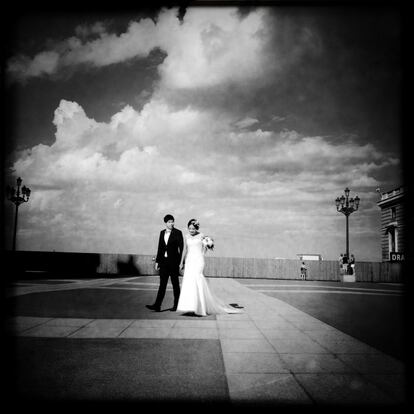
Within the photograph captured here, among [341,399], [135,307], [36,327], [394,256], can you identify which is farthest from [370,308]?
[394,256]

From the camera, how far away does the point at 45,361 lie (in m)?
4.53

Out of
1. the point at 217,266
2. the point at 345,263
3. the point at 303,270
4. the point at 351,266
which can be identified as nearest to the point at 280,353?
the point at 345,263

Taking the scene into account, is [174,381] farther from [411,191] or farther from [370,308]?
[370,308]

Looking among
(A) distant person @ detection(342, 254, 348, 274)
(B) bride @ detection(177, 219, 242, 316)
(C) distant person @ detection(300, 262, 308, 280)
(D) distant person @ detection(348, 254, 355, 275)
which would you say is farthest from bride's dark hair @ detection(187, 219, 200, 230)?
(C) distant person @ detection(300, 262, 308, 280)

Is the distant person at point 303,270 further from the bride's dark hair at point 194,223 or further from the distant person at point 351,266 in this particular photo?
the bride's dark hair at point 194,223

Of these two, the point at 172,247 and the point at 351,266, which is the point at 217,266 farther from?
the point at 172,247

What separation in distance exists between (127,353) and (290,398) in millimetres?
2400

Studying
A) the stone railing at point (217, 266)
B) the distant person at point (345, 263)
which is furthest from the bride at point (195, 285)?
the stone railing at point (217, 266)

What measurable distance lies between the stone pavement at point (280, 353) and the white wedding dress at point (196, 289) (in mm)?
517

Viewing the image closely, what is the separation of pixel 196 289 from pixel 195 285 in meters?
0.09

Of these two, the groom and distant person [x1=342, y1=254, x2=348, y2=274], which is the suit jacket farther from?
distant person [x1=342, y1=254, x2=348, y2=274]

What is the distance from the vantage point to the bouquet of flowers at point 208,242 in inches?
352

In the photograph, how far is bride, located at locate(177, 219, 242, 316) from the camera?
334 inches

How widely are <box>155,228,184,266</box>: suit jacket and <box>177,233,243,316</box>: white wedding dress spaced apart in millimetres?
216
